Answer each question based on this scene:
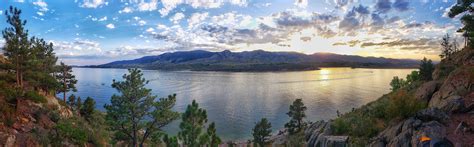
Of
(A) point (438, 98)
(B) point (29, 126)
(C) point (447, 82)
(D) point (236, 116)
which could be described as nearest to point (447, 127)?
(A) point (438, 98)

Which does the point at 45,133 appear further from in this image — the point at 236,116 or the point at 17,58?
the point at 236,116

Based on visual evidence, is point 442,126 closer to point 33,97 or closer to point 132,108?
point 132,108

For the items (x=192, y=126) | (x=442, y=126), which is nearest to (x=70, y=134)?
(x=192, y=126)

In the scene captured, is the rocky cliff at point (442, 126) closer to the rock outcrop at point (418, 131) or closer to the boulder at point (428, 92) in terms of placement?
the rock outcrop at point (418, 131)

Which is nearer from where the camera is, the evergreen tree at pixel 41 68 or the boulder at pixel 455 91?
the boulder at pixel 455 91

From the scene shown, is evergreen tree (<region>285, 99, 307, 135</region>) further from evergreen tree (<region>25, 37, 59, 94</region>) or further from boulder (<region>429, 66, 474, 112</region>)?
evergreen tree (<region>25, 37, 59, 94</region>)

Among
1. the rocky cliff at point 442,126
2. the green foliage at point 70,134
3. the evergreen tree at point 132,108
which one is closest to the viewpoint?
→ the rocky cliff at point 442,126

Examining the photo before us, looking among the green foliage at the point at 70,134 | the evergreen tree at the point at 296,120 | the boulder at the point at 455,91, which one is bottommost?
the evergreen tree at the point at 296,120

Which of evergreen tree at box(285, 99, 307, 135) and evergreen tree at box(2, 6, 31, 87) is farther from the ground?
evergreen tree at box(2, 6, 31, 87)

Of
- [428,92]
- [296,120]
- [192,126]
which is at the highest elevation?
[428,92]

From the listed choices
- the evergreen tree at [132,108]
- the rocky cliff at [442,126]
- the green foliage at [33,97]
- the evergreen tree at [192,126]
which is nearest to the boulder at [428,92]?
the rocky cliff at [442,126]

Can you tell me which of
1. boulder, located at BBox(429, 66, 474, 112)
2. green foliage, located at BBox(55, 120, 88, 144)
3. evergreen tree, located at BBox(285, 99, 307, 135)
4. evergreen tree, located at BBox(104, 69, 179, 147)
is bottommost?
evergreen tree, located at BBox(285, 99, 307, 135)

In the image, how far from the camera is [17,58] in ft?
104

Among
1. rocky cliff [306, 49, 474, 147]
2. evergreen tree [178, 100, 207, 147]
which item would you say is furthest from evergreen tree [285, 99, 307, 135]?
rocky cliff [306, 49, 474, 147]
